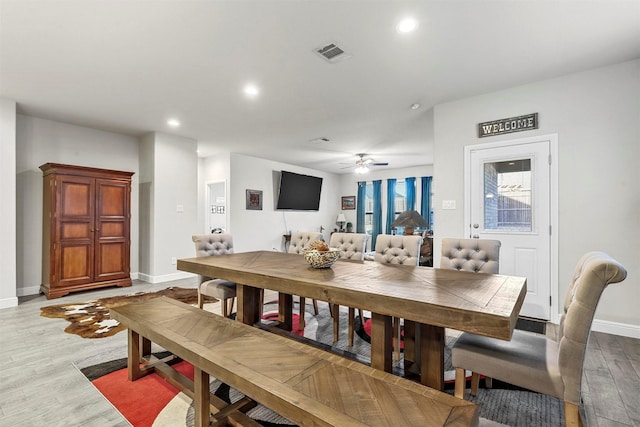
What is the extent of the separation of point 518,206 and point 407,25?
7.90ft

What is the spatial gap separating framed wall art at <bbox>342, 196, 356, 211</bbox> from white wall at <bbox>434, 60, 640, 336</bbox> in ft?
20.4

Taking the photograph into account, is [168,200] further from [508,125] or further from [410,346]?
[508,125]

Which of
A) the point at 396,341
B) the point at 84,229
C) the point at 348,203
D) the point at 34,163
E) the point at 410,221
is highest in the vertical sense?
the point at 34,163

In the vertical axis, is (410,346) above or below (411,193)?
below

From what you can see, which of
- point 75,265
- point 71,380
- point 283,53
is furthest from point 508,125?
point 75,265

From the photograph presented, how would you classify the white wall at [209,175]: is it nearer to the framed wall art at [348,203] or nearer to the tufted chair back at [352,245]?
the tufted chair back at [352,245]

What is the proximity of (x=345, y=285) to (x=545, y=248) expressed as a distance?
9.29ft

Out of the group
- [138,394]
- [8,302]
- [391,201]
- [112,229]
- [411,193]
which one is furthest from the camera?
[391,201]

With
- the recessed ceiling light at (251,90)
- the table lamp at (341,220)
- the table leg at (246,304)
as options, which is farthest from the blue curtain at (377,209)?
the table leg at (246,304)

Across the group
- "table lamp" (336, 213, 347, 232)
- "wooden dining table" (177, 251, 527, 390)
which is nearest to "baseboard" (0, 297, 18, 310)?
"wooden dining table" (177, 251, 527, 390)

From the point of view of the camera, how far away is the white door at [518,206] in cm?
327

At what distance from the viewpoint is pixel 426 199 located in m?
8.23

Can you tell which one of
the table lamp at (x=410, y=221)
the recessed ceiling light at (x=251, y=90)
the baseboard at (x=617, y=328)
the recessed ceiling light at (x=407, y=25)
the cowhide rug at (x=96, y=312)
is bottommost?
the cowhide rug at (x=96, y=312)

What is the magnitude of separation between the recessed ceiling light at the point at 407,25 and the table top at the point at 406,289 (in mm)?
1899
